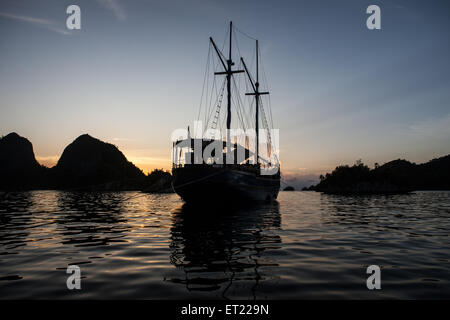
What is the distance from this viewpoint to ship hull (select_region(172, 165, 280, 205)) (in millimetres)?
27156

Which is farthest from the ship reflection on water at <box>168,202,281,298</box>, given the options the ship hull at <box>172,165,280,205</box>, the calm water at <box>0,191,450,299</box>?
Answer: the ship hull at <box>172,165,280,205</box>

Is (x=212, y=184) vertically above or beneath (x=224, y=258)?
above

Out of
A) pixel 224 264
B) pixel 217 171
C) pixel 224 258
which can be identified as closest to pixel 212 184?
pixel 217 171

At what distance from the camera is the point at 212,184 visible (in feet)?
89.2

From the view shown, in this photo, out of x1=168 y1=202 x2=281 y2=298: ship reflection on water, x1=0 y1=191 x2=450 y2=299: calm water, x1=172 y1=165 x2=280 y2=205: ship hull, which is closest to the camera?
x1=0 y1=191 x2=450 y2=299: calm water

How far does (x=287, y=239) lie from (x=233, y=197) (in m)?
18.3

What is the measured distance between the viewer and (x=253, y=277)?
6.22m

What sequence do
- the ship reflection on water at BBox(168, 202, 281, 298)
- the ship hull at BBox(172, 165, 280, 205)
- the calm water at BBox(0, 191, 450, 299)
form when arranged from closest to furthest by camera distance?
1. the calm water at BBox(0, 191, 450, 299)
2. the ship reflection on water at BBox(168, 202, 281, 298)
3. the ship hull at BBox(172, 165, 280, 205)

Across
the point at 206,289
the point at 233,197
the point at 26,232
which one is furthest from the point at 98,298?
the point at 233,197

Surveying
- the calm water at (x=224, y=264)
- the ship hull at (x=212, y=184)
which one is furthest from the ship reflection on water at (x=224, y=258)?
the ship hull at (x=212, y=184)

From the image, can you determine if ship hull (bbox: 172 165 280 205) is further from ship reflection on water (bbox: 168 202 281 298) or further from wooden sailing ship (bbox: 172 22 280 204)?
ship reflection on water (bbox: 168 202 281 298)

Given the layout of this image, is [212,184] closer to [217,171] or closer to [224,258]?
[217,171]

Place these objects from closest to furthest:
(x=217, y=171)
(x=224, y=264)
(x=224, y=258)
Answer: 1. (x=224, y=264)
2. (x=224, y=258)
3. (x=217, y=171)
